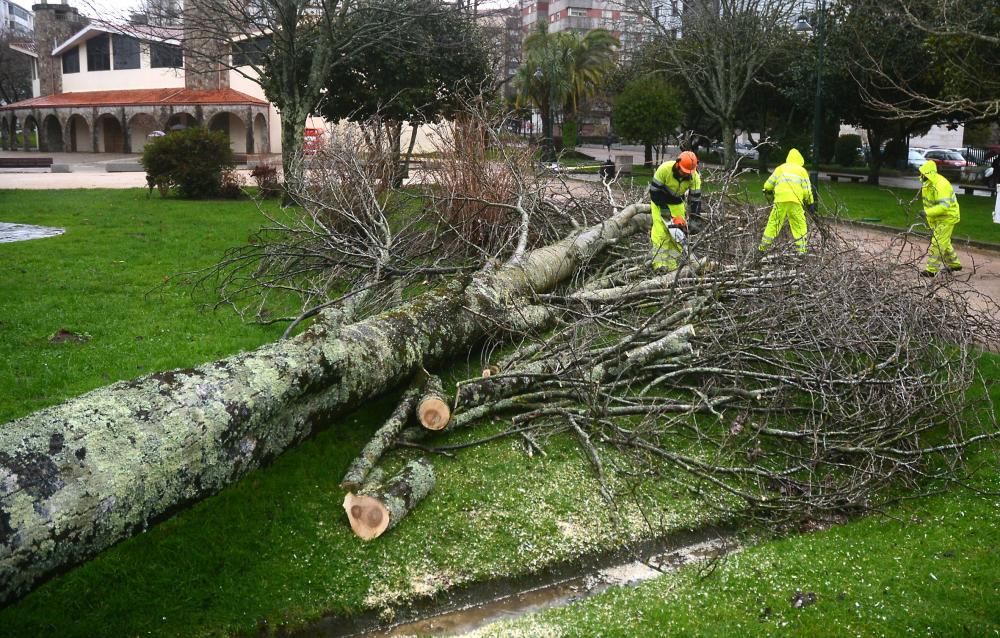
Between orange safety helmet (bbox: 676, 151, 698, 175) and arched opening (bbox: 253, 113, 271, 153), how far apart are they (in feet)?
122

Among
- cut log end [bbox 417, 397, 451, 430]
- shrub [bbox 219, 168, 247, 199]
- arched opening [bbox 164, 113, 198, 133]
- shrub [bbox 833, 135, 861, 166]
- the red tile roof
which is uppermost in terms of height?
the red tile roof

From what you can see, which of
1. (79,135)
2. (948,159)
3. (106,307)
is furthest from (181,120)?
(106,307)

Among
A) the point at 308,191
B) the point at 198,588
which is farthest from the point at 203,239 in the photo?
the point at 198,588

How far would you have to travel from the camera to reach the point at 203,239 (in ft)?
41.9

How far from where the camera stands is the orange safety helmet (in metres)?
9.27

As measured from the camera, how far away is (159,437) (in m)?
3.68

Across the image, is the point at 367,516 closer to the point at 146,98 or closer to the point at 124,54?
the point at 146,98

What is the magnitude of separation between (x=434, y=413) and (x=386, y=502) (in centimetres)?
84

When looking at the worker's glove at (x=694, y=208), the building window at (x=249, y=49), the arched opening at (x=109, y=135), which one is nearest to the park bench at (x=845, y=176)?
the building window at (x=249, y=49)

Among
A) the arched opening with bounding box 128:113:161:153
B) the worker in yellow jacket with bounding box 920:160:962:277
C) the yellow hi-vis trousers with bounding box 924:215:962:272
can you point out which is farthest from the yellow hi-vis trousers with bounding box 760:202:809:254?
the arched opening with bounding box 128:113:161:153

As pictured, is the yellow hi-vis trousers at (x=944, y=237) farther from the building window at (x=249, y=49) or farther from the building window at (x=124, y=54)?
the building window at (x=124, y=54)

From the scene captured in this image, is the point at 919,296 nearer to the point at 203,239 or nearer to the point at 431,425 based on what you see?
the point at 431,425

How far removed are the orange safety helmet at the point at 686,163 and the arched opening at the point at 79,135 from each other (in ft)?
154

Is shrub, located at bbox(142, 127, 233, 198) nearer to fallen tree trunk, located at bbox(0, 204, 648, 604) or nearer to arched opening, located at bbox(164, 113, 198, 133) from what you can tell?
fallen tree trunk, located at bbox(0, 204, 648, 604)
